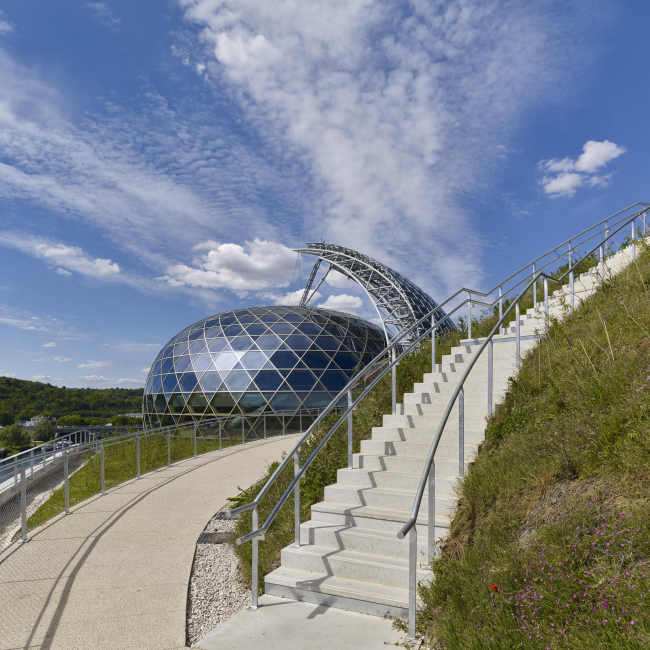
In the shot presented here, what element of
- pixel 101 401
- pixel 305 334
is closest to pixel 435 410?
pixel 305 334

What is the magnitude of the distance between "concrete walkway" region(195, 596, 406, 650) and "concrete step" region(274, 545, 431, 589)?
13.3 inches

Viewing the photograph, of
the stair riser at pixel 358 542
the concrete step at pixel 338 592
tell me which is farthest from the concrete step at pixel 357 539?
the concrete step at pixel 338 592

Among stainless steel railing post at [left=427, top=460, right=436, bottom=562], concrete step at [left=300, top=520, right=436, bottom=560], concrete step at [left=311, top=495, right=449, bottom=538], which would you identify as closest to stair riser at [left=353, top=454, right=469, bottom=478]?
concrete step at [left=311, top=495, right=449, bottom=538]

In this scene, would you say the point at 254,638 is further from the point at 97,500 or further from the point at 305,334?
the point at 305,334

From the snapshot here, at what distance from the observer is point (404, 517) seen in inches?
175

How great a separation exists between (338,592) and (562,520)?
1921 millimetres

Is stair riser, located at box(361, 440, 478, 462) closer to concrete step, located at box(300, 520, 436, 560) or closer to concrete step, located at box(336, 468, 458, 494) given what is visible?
concrete step, located at box(336, 468, 458, 494)

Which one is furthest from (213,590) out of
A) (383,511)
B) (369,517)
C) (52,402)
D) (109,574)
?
(52,402)

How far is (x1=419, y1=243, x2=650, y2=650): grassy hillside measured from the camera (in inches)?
103

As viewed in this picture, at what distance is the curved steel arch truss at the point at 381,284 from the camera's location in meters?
31.6

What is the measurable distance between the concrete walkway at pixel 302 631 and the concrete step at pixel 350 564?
0.34m

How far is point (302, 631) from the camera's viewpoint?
3488 mm

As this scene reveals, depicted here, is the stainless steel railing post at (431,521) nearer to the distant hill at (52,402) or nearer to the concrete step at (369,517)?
the concrete step at (369,517)

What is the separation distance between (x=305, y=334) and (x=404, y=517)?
2249 cm
